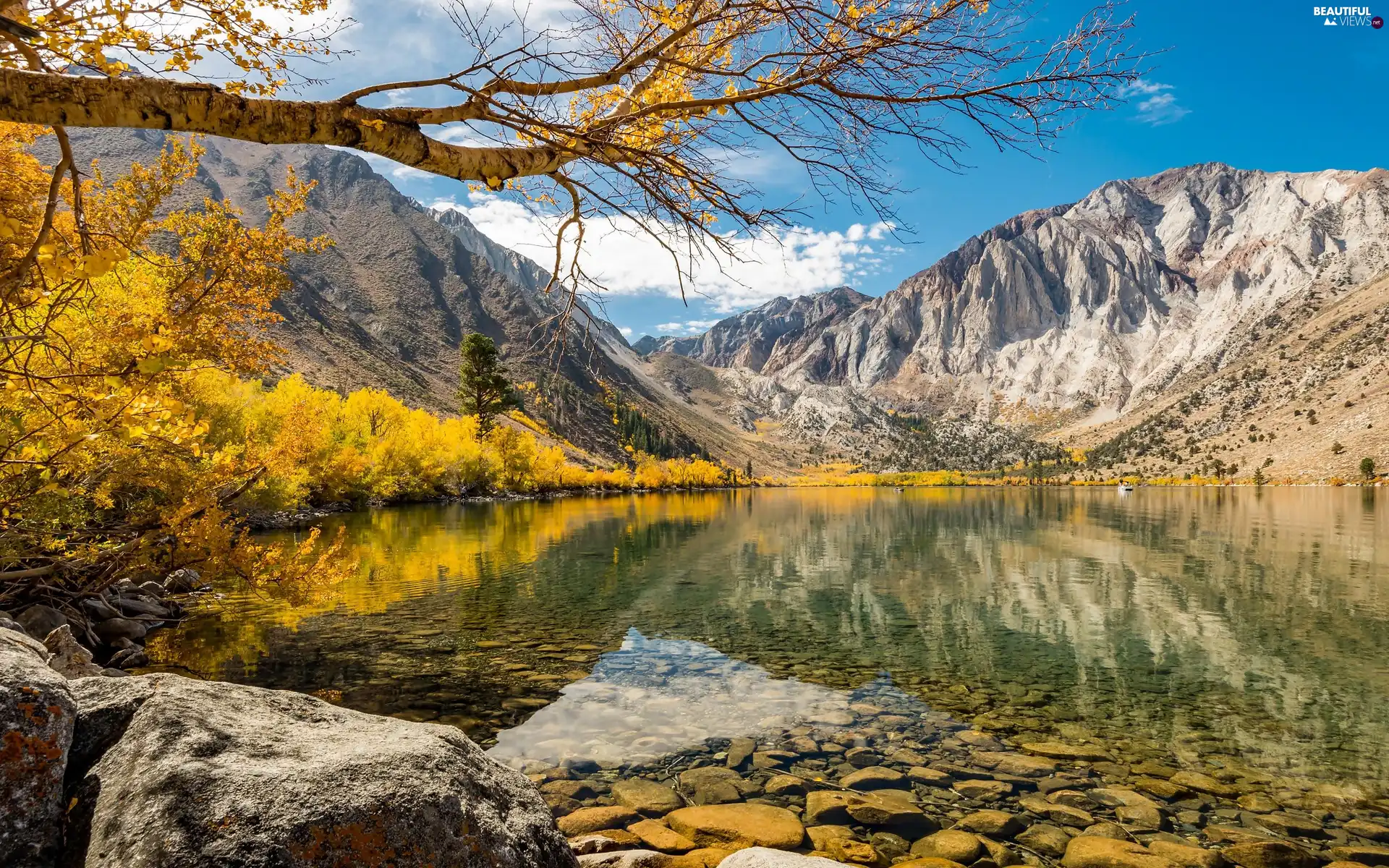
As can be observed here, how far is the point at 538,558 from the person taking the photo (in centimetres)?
3114

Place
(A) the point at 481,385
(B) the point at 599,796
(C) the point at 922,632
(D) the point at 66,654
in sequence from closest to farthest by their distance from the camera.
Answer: (D) the point at 66,654, (B) the point at 599,796, (C) the point at 922,632, (A) the point at 481,385

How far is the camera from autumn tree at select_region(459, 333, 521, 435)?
9162cm

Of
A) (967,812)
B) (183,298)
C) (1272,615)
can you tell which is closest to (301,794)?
(967,812)

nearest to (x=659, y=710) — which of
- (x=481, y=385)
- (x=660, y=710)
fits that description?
(x=660, y=710)

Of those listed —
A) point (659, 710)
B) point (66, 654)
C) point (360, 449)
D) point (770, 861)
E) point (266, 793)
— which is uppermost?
point (360, 449)

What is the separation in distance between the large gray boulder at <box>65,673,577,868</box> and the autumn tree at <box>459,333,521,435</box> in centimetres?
8982

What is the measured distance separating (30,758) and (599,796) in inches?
250

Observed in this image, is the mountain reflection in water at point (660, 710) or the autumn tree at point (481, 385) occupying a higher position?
the autumn tree at point (481, 385)

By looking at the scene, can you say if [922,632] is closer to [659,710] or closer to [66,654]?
[659,710]

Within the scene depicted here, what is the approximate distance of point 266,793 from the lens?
329 centimetres

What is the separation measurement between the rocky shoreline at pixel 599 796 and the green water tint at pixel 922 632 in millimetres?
1240

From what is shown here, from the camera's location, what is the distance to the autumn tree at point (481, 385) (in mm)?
91625

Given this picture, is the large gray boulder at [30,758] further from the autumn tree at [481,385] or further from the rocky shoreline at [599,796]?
the autumn tree at [481,385]

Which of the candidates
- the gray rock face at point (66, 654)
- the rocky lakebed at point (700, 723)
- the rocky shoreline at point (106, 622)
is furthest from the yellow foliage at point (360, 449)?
the rocky lakebed at point (700, 723)
